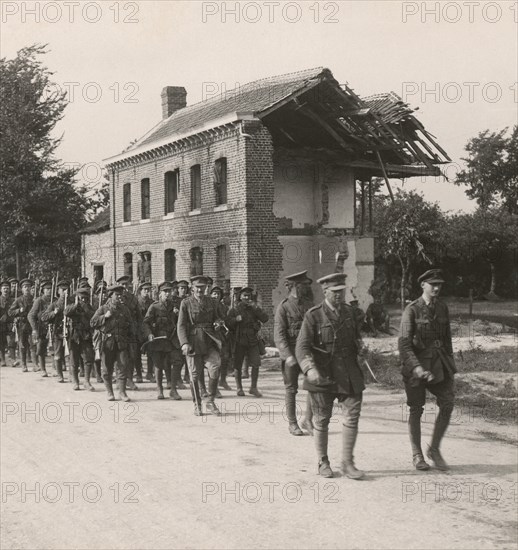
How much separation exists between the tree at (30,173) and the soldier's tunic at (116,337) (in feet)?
62.2

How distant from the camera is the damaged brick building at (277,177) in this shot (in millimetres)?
21453

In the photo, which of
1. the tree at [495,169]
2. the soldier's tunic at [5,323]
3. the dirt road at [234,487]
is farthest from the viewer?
the tree at [495,169]

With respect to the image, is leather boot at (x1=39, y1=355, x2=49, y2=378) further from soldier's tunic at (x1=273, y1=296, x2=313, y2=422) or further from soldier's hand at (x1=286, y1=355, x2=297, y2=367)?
soldier's hand at (x1=286, y1=355, x2=297, y2=367)

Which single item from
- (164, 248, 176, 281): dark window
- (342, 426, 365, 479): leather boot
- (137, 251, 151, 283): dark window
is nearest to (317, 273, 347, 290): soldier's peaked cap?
(342, 426, 365, 479): leather boot

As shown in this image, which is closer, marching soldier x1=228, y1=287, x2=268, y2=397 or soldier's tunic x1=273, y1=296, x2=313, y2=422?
soldier's tunic x1=273, y1=296, x2=313, y2=422

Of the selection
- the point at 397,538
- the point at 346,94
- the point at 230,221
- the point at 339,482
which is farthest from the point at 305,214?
the point at 397,538

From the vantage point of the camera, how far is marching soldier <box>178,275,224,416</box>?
424 inches

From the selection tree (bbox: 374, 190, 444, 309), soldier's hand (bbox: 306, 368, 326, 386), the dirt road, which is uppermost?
tree (bbox: 374, 190, 444, 309)

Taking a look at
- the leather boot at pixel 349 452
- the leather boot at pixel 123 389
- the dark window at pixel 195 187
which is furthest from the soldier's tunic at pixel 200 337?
the dark window at pixel 195 187

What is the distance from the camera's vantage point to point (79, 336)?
535 inches

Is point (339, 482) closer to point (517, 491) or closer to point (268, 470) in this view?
point (268, 470)

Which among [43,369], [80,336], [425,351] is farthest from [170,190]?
[425,351]

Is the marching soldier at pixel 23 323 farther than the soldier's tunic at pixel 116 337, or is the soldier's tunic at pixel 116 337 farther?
the marching soldier at pixel 23 323

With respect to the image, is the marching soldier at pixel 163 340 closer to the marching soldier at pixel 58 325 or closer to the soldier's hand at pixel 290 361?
the marching soldier at pixel 58 325
